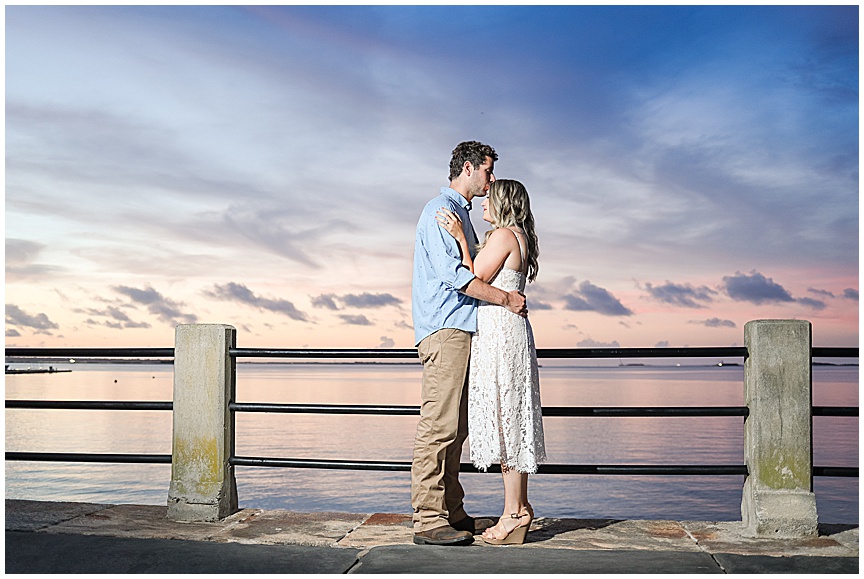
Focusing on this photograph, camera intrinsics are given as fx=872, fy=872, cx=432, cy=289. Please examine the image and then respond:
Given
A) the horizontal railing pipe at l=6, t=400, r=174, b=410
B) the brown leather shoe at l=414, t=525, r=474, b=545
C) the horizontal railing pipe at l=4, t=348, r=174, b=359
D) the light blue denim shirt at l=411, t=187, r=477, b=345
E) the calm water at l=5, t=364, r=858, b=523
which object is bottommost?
the calm water at l=5, t=364, r=858, b=523

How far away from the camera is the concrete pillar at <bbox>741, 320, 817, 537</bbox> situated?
4.85m

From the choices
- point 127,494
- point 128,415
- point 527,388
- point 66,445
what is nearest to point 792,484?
point 527,388

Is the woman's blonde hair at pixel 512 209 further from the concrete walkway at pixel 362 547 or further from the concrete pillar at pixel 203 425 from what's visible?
the concrete pillar at pixel 203 425

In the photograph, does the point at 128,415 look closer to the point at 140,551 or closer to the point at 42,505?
the point at 42,505

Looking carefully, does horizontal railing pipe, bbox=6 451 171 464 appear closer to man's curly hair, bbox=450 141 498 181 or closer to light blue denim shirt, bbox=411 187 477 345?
light blue denim shirt, bbox=411 187 477 345

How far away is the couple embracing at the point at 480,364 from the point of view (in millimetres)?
4555

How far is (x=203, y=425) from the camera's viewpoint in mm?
5316

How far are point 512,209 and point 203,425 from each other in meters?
2.32

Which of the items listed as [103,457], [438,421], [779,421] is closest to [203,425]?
[103,457]

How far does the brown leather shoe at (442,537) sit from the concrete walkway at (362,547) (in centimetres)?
7

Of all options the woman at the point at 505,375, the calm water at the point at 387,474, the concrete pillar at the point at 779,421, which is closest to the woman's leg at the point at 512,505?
the woman at the point at 505,375

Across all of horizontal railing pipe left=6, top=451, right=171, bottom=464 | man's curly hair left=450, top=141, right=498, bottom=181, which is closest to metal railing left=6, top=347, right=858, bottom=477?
horizontal railing pipe left=6, top=451, right=171, bottom=464

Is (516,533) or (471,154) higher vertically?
(471,154)

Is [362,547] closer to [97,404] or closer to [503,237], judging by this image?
[503,237]
